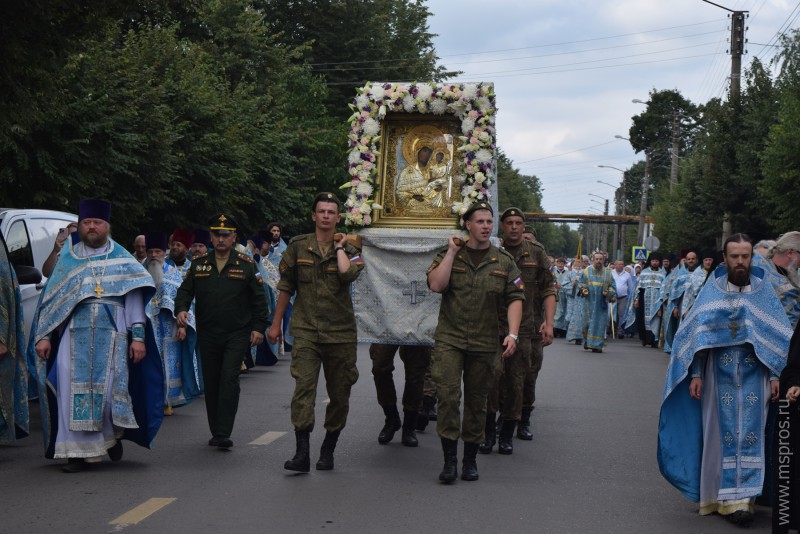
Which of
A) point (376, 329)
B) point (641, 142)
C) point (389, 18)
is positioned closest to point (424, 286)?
point (376, 329)

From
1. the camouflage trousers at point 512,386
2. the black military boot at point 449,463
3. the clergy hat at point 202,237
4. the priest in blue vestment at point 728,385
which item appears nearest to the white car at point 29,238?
the clergy hat at point 202,237

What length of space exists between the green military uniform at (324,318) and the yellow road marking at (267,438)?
1.46 metres

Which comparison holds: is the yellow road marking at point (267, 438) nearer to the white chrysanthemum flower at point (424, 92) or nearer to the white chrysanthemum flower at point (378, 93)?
the white chrysanthemum flower at point (378, 93)

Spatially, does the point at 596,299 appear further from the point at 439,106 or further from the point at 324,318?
the point at 324,318

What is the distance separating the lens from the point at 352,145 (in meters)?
12.4

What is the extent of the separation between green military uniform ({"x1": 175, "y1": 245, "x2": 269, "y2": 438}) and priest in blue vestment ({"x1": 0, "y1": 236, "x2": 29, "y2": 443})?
1.32 m

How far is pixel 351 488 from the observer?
30.1ft

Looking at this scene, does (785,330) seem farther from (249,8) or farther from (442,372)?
(249,8)

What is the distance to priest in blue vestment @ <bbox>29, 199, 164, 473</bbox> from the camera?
997cm

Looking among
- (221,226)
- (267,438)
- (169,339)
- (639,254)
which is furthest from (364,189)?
(639,254)

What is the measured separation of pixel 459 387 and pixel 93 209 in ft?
10.2

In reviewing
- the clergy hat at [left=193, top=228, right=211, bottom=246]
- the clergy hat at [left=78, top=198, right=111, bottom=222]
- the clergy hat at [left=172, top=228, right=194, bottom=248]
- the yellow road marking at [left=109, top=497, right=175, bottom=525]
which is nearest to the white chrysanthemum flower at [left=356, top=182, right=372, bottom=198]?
the clergy hat at [left=78, top=198, right=111, bottom=222]

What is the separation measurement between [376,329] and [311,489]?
2.70 m

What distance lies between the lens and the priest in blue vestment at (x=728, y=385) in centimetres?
868
